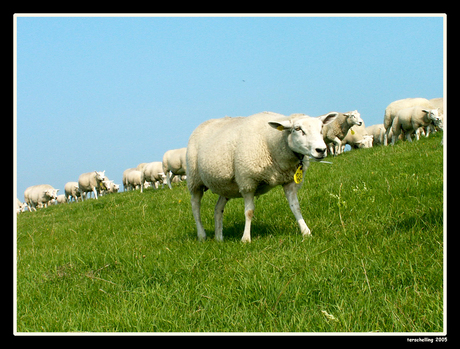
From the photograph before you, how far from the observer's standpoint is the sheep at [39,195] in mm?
32438

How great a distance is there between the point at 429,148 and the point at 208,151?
27.5ft

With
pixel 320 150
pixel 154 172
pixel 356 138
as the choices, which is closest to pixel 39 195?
pixel 154 172

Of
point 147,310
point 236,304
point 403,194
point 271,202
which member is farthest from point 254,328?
point 271,202

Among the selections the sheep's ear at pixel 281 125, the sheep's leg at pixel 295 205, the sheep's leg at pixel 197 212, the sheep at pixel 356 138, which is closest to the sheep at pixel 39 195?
the sheep at pixel 356 138

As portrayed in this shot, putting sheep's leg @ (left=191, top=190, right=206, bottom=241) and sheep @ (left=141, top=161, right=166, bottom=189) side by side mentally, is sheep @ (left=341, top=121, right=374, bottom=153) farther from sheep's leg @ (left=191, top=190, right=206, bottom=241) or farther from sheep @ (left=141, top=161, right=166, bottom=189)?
sheep's leg @ (left=191, top=190, right=206, bottom=241)

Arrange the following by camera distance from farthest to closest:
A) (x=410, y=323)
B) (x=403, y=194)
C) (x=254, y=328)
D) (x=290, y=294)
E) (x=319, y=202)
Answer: (x=319, y=202), (x=403, y=194), (x=290, y=294), (x=254, y=328), (x=410, y=323)

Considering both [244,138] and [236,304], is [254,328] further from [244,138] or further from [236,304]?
[244,138]

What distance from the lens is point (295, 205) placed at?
5582 mm

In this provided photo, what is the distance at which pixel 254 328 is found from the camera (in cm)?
305

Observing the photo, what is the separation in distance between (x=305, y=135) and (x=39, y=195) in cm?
3221

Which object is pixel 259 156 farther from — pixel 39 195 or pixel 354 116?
pixel 39 195

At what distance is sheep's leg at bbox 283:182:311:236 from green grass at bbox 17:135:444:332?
5.1 inches

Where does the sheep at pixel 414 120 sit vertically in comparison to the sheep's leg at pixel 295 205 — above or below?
above

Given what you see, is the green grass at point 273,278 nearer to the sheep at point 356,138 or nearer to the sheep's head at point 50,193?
the sheep at point 356,138
